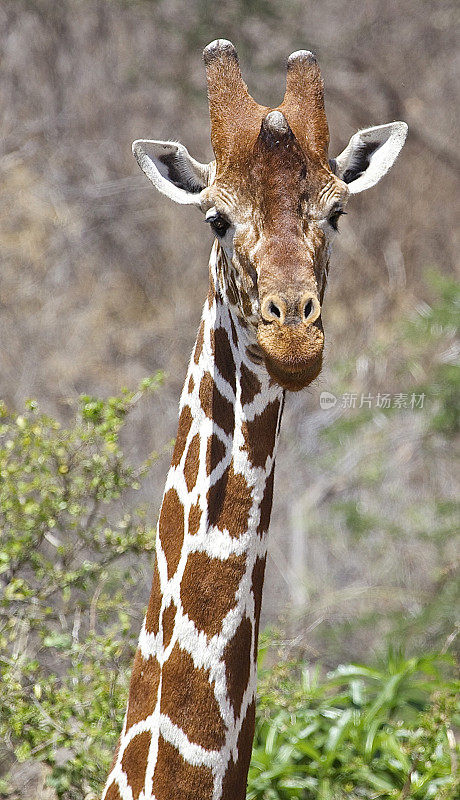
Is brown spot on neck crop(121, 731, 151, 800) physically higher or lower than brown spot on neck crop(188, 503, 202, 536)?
lower

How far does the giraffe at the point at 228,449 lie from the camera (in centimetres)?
186

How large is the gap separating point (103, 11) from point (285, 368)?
25.8ft

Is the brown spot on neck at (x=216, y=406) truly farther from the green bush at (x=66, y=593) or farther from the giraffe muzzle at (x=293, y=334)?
the green bush at (x=66, y=593)

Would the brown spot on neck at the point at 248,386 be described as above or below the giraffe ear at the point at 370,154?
below

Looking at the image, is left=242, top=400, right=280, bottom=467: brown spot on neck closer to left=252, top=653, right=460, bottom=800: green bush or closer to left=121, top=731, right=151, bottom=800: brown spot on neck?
left=121, top=731, right=151, bottom=800: brown spot on neck

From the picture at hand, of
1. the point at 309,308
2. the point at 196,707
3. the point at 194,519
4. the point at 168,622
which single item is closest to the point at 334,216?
the point at 309,308

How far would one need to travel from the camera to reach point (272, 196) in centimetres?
184

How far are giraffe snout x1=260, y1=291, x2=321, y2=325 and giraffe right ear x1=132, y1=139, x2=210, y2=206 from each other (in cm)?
42

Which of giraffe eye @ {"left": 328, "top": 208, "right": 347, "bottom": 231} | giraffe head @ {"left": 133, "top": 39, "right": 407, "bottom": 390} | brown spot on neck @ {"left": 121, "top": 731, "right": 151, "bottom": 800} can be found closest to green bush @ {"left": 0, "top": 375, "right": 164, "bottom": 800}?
brown spot on neck @ {"left": 121, "top": 731, "right": 151, "bottom": 800}

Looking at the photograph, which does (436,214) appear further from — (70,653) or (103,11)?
(70,653)

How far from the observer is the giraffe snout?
172 centimetres

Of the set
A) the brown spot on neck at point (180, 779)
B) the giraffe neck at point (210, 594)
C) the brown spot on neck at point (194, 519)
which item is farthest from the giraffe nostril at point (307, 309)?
the brown spot on neck at point (180, 779)

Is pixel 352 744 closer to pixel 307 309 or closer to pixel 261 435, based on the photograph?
pixel 261 435

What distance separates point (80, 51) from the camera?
27.9 ft
